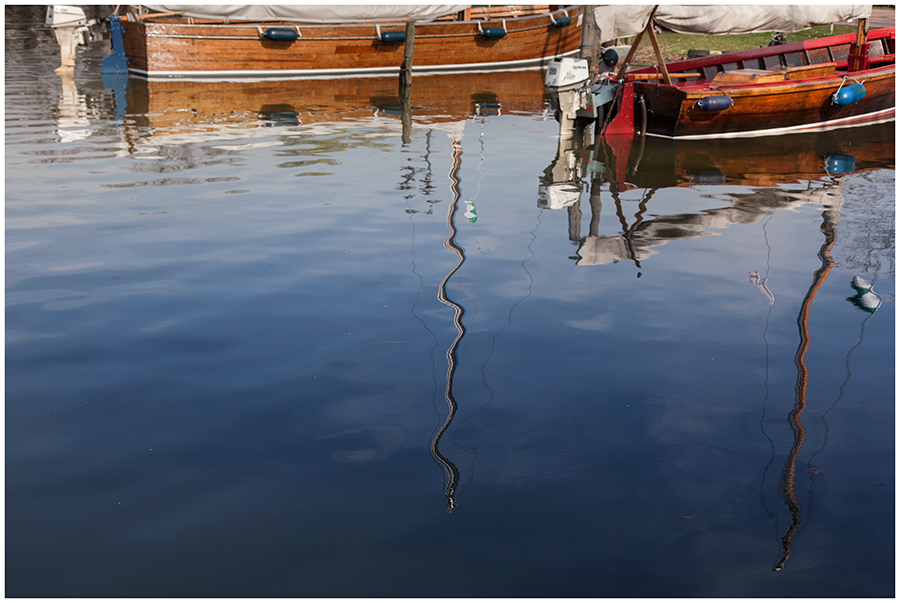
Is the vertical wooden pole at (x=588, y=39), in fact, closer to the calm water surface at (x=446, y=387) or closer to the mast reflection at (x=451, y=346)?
the calm water surface at (x=446, y=387)

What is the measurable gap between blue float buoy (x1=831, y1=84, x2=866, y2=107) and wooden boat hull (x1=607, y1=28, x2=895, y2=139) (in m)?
0.19

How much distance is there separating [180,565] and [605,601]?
68.0 inches

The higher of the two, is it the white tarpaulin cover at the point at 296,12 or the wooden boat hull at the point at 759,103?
the white tarpaulin cover at the point at 296,12

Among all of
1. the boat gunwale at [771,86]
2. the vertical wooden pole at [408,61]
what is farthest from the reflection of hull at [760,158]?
the vertical wooden pole at [408,61]

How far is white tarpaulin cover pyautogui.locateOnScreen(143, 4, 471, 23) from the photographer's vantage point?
19381mm

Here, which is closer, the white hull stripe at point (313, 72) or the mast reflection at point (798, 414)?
the mast reflection at point (798, 414)

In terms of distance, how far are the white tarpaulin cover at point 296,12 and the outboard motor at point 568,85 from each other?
772 centimetres

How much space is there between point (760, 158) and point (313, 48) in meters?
16.1

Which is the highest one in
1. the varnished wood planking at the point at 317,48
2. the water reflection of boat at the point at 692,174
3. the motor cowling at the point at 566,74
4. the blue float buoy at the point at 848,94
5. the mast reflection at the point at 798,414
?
the varnished wood planking at the point at 317,48

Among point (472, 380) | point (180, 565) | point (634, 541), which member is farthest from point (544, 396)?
point (180, 565)

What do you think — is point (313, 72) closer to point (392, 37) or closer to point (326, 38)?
point (326, 38)

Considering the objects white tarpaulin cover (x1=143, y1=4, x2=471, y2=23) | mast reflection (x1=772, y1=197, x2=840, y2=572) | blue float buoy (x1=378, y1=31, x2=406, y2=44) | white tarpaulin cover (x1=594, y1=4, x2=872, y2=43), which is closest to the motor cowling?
white tarpaulin cover (x1=594, y1=4, x2=872, y2=43)

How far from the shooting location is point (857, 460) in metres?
3.93

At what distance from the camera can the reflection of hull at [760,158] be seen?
10781 millimetres
